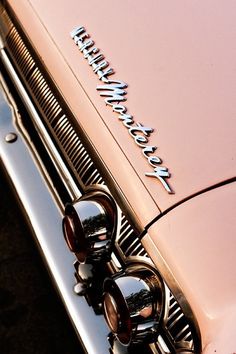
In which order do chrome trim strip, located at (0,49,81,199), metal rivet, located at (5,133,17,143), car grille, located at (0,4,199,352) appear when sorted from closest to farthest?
car grille, located at (0,4,199,352) < chrome trim strip, located at (0,49,81,199) < metal rivet, located at (5,133,17,143)

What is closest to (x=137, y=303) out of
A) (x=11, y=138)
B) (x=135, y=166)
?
(x=135, y=166)

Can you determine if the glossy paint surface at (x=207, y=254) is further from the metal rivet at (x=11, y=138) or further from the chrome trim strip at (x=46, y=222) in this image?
the metal rivet at (x=11, y=138)

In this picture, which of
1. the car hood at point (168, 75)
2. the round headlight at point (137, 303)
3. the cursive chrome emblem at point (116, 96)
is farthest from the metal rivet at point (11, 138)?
the round headlight at point (137, 303)

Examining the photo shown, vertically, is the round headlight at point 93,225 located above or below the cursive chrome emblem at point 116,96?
below

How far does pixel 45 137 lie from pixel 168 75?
0.61m

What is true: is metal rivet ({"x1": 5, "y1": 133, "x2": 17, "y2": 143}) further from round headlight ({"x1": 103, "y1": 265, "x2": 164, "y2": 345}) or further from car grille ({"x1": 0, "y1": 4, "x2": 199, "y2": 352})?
round headlight ({"x1": 103, "y1": 265, "x2": 164, "y2": 345})

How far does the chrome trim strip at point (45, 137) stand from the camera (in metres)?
2.02

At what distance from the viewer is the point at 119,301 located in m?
1.61

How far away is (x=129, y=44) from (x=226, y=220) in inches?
26.7

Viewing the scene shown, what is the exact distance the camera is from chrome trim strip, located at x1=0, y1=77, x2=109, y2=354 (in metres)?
1.81

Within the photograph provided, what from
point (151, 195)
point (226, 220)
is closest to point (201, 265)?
point (226, 220)

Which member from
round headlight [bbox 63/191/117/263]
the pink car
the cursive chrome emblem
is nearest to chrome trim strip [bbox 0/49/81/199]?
the pink car

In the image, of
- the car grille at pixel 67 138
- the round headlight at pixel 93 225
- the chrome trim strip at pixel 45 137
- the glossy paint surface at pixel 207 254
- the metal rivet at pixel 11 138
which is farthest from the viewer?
the metal rivet at pixel 11 138

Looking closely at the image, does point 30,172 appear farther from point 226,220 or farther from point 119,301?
point 226,220
